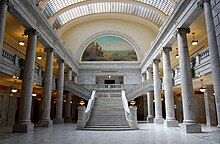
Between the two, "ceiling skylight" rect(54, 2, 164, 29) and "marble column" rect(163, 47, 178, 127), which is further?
"ceiling skylight" rect(54, 2, 164, 29)

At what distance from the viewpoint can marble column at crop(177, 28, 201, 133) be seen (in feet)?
35.3

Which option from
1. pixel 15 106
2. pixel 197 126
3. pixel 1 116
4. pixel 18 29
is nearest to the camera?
pixel 197 126

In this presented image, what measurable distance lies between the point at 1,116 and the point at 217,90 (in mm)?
16289

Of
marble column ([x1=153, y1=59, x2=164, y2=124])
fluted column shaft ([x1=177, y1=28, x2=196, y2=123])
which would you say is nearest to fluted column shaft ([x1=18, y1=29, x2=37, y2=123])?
fluted column shaft ([x1=177, y1=28, x2=196, y2=123])

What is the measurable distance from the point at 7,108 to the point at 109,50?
1594 centimetres

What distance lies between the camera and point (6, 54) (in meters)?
12.0

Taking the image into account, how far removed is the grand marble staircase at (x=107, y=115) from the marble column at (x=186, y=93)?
3.75 m

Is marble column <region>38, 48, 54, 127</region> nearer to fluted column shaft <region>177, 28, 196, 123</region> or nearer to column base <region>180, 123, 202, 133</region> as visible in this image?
column base <region>180, 123, 202, 133</region>

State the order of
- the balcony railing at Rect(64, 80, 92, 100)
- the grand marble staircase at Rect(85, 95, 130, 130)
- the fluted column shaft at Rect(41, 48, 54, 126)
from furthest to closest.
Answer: the balcony railing at Rect(64, 80, 92, 100) → the fluted column shaft at Rect(41, 48, 54, 126) → the grand marble staircase at Rect(85, 95, 130, 130)

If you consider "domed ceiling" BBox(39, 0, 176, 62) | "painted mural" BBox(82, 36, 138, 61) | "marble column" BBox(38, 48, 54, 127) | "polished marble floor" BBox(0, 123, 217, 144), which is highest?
"domed ceiling" BBox(39, 0, 176, 62)

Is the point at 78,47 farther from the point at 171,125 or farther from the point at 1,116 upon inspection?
the point at 171,125

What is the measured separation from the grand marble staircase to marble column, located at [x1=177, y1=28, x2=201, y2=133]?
12.3 ft

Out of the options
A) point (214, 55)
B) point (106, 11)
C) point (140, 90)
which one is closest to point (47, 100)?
point (140, 90)

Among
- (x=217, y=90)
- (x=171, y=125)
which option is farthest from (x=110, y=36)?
(x=217, y=90)
